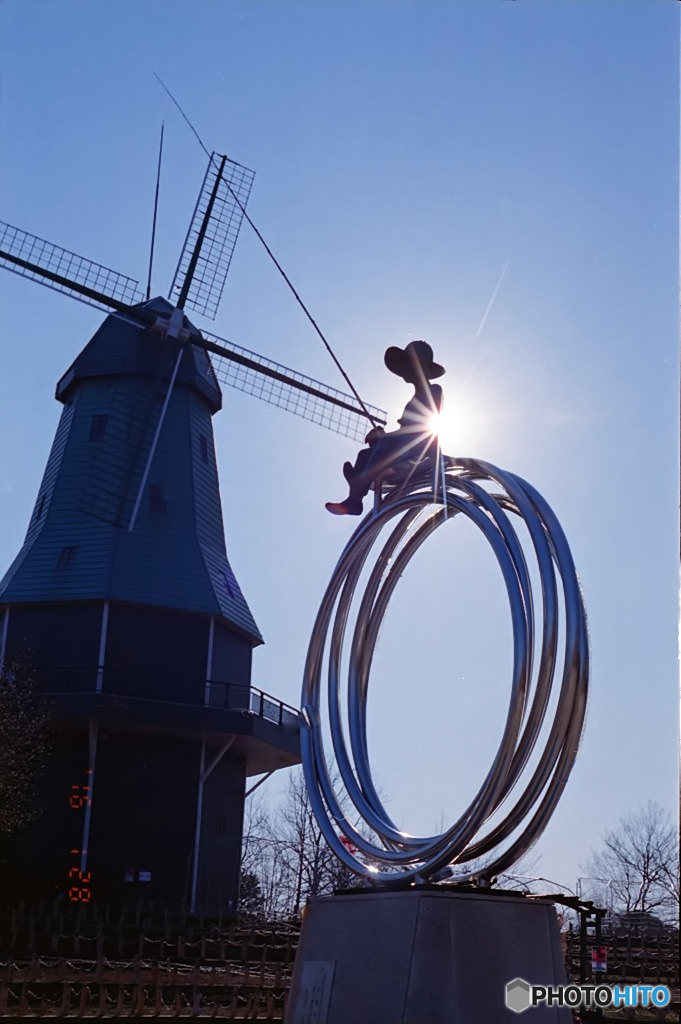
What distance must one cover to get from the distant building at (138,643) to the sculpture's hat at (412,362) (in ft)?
61.3

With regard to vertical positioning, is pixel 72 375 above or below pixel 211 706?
above

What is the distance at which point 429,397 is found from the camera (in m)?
11.1

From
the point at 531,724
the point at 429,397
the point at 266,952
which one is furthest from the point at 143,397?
the point at 531,724

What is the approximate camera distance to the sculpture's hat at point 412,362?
442 inches

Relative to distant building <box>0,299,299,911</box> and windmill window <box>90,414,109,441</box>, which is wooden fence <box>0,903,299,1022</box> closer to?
distant building <box>0,299,299,911</box>

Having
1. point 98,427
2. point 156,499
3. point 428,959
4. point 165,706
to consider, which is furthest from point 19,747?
point 428,959

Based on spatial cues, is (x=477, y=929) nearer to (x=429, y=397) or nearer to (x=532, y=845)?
(x=532, y=845)

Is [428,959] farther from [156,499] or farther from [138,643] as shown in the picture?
[156,499]

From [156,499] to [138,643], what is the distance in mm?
3886

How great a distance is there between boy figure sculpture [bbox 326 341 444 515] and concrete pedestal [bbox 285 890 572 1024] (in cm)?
378

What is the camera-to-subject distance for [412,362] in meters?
11.3

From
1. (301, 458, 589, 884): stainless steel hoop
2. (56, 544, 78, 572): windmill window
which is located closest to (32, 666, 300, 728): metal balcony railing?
(56, 544, 78, 572): windmill window

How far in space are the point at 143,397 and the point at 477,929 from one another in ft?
82.2

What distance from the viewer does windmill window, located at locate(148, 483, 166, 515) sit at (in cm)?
3178
